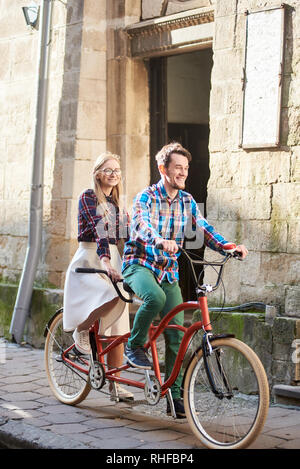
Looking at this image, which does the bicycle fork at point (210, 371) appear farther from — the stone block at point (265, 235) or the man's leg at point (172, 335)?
the stone block at point (265, 235)

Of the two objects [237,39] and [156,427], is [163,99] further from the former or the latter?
[156,427]

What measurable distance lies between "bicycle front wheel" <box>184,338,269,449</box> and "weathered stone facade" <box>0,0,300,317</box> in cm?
161

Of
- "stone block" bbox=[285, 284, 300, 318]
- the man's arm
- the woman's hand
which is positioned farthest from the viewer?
"stone block" bbox=[285, 284, 300, 318]

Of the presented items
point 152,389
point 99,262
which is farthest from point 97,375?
point 99,262

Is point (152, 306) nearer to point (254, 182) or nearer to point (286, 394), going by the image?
point (286, 394)

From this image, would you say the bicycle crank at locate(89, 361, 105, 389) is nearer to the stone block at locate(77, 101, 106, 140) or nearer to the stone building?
the stone building

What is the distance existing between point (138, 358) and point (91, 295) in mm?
640

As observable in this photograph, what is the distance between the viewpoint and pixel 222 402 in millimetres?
4949

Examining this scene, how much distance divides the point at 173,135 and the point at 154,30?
1.43m

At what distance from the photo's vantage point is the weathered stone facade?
644cm

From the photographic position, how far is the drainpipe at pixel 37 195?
8.59m

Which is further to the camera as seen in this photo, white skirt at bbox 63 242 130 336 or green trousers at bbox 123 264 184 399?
white skirt at bbox 63 242 130 336

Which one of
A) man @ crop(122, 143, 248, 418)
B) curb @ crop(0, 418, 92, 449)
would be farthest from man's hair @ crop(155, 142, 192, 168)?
curb @ crop(0, 418, 92, 449)
